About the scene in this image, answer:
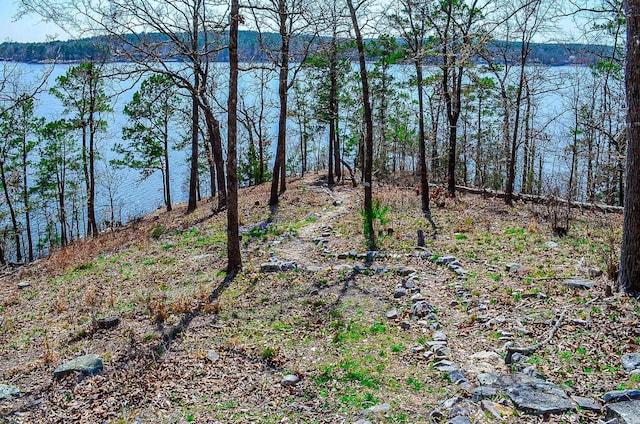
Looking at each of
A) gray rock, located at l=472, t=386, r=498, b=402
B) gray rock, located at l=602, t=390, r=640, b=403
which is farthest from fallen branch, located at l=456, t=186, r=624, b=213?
gray rock, located at l=472, t=386, r=498, b=402

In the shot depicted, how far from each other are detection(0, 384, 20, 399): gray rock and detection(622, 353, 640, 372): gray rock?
692 centimetres

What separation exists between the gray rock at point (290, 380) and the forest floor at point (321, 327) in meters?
0.04

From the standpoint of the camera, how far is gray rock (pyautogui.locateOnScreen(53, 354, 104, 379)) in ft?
19.7

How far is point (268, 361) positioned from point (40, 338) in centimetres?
418

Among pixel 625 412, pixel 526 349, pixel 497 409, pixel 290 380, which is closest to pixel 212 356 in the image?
pixel 290 380

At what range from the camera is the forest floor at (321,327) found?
497cm

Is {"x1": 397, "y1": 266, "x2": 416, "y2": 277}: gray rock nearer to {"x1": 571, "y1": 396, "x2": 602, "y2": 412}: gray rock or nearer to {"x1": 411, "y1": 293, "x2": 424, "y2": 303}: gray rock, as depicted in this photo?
{"x1": 411, "y1": 293, "x2": 424, "y2": 303}: gray rock

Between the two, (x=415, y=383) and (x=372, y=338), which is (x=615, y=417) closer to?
(x=415, y=383)

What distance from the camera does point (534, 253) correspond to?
916 centimetres

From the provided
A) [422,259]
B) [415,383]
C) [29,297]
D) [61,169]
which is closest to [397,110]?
[61,169]

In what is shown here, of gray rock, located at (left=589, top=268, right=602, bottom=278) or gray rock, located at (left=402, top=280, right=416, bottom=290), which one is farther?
gray rock, located at (left=402, top=280, right=416, bottom=290)

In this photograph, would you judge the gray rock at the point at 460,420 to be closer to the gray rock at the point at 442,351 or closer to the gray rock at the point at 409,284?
the gray rock at the point at 442,351

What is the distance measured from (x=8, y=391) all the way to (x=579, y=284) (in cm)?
784

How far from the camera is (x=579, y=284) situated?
691 cm
